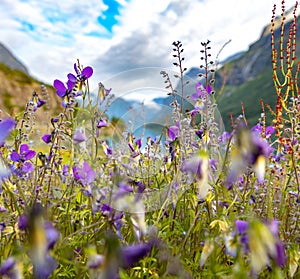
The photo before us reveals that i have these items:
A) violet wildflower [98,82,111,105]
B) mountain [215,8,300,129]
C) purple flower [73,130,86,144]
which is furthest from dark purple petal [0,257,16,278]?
mountain [215,8,300,129]

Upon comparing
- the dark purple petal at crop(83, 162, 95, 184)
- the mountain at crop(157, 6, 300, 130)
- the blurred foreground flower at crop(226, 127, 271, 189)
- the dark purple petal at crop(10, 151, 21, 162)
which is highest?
the mountain at crop(157, 6, 300, 130)

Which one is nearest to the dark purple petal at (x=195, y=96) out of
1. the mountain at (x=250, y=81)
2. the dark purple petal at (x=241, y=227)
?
the dark purple petal at (x=241, y=227)

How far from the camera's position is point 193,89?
2.40 metres

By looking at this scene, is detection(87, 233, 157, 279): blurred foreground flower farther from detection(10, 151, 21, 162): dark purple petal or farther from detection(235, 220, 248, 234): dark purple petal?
detection(10, 151, 21, 162): dark purple petal

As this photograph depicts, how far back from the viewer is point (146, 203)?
5.98ft

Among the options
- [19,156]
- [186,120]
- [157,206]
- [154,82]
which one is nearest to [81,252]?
[157,206]

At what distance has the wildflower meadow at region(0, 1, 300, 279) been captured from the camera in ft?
3.18

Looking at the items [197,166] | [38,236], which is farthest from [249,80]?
[38,236]

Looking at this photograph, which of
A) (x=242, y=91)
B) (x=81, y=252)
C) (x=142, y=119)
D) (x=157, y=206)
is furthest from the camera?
(x=242, y=91)

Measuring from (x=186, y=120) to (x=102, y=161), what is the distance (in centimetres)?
48

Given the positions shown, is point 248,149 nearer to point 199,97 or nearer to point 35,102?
point 199,97

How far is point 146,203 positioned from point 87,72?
2.02 ft

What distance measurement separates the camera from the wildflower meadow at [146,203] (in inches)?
38.2

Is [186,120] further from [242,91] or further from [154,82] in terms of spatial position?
[242,91]
